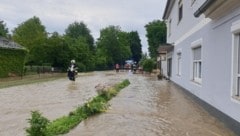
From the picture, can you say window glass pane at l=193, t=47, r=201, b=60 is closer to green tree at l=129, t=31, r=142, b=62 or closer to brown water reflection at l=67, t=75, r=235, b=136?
brown water reflection at l=67, t=75, r=235, b=136

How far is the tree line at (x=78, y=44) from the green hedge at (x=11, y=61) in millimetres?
11378

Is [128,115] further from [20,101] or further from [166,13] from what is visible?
[166,13]

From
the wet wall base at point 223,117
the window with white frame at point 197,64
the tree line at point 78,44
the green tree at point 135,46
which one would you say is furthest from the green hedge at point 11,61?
the green tree at point 135,46

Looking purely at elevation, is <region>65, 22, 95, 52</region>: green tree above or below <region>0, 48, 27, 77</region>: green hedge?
above

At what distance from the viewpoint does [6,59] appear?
31.5 m

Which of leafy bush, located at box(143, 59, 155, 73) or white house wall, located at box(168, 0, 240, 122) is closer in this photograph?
white house wall, located at box(168, 0, 240, 122)

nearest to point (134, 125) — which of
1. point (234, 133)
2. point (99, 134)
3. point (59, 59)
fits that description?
point (99, 134)

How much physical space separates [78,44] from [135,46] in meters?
52.2

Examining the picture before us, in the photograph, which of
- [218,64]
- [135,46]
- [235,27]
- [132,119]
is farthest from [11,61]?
[135,46]

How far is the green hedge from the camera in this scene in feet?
101

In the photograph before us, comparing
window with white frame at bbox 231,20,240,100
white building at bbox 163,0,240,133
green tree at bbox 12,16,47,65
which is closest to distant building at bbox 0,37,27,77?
green tree at bbox 12,16,47,65

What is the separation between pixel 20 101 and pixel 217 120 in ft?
26.8

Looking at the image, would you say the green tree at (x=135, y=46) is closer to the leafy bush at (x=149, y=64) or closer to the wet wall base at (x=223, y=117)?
the leafy bush at (x=149, y=64)

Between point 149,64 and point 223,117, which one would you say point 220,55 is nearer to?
point 223,117
